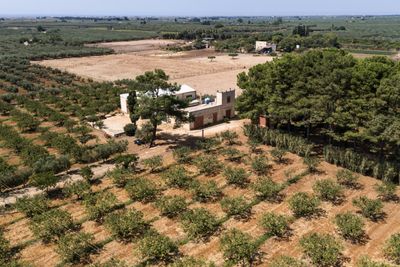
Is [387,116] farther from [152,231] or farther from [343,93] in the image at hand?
[152,231]

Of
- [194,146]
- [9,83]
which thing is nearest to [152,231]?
[194,146]

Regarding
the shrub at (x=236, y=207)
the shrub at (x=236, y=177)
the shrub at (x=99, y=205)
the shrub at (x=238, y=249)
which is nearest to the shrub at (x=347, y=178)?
the shrub at (x=236, y=177)

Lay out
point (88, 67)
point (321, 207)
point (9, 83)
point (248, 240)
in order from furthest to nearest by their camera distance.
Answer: point (88, 67) < point (9, 83) < point (321, 207) < point (248, 240)

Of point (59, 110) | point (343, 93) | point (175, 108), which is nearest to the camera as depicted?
point (343, 93)

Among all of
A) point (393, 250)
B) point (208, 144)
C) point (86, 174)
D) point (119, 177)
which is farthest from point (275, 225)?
point (86, 174)

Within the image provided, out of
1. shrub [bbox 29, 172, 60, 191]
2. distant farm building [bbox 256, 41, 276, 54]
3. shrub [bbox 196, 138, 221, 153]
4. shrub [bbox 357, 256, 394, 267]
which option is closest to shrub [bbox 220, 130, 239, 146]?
shrub [bbox 196, 138, 221, 153]

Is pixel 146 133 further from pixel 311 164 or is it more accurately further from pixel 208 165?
pixel 311 164
